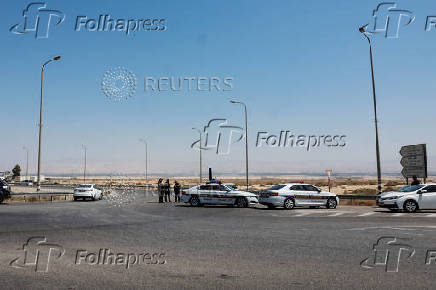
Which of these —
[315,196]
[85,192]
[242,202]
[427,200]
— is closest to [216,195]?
[242,202]

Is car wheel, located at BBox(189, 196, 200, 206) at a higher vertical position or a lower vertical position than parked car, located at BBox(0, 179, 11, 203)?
lower

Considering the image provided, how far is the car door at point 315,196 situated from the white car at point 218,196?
3.54 meters

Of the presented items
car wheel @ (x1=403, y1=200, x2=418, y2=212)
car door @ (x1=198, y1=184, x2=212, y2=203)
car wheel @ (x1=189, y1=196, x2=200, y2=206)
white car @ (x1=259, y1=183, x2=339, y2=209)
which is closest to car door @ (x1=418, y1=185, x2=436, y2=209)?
car wheel @ (x1=403, y1=200, x2=418, y2=212)

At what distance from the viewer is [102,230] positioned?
548 inches

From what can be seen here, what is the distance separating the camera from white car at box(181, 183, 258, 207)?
89.6ft

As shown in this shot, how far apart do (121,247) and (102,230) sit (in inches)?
151

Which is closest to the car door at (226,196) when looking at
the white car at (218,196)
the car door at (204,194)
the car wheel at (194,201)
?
the white car at (218,196)

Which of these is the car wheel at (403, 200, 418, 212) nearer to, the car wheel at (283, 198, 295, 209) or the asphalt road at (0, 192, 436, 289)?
the car wheel at (283, 198, 295, 209)

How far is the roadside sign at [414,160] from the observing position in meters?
30.4

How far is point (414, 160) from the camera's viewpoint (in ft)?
103

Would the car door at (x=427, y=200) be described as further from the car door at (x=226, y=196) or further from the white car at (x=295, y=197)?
the car door at (x=226, y=196)

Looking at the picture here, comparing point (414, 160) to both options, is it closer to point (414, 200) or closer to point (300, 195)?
point (414, 200)

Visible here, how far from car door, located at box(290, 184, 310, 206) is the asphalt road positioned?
34.2ft

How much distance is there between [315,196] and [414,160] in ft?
33.9
